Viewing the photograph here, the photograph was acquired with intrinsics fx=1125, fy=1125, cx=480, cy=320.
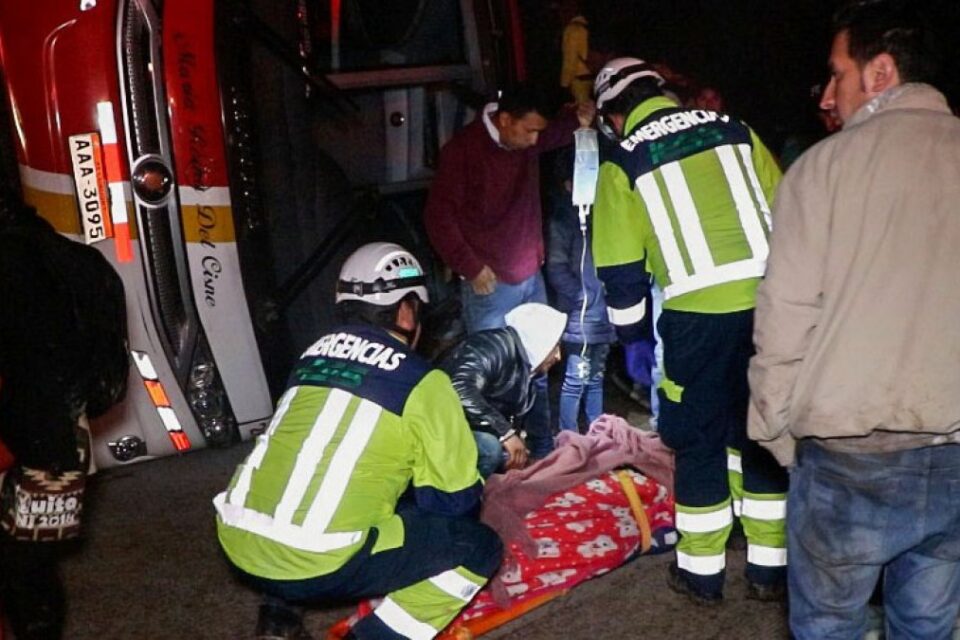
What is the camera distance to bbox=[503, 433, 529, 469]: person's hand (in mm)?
4086

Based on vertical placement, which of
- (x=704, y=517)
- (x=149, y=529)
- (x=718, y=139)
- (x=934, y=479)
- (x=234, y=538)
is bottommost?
(x=149, y=529)

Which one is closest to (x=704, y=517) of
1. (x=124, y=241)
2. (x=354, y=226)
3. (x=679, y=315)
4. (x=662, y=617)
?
(x=662, y=617)

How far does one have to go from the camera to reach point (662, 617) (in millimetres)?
3812

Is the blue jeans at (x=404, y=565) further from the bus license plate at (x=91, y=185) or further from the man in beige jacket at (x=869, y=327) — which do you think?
the bus license plate at (x=91, y=185)

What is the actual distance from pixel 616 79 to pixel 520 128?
3.60ft

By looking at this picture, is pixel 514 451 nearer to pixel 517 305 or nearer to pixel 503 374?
pixel 503 374

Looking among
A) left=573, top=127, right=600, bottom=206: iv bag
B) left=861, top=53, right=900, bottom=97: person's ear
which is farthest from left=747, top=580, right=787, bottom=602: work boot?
left=573, top=127, right=600, bottom=206: iv bag

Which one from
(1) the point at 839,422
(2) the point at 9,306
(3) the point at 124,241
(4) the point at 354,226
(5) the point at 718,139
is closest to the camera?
(1) the point at 839,422

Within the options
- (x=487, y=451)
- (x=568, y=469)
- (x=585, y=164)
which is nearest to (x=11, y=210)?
(x=487, y=451)

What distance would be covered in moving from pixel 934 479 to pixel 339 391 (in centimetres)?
157

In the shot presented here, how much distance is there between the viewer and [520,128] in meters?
5.05

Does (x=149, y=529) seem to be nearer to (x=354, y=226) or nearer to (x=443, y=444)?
(x=354, y=226)

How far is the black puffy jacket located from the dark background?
704cm

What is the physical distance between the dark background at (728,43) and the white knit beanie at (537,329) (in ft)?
22.1
